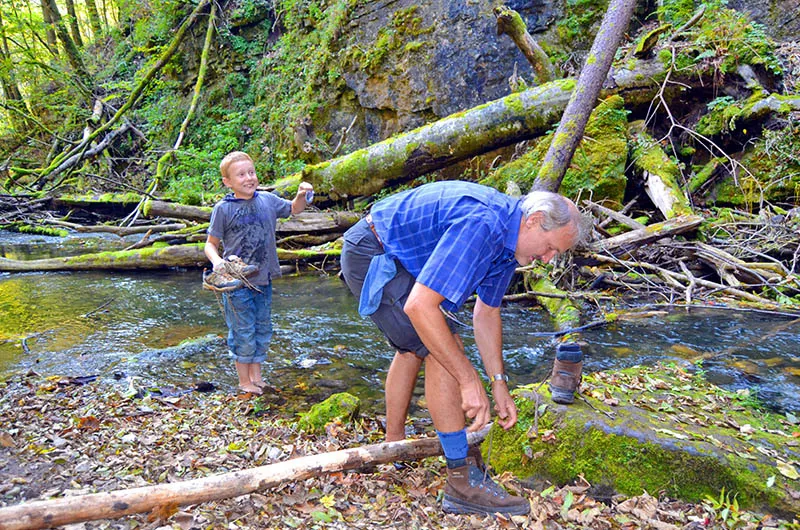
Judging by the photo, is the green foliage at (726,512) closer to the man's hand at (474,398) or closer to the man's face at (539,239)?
the man's hand at (474,398)

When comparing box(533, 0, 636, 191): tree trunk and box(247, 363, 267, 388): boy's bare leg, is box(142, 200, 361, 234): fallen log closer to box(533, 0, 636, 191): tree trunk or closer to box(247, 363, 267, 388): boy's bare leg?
box(533, 0, 636, 191): tree trunk

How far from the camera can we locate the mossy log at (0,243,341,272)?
28.2ft

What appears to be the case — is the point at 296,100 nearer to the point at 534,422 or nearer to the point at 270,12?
the point at 270,12

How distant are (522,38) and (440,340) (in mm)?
8007

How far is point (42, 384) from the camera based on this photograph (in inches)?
171

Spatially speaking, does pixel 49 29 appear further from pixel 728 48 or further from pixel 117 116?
pixel 728 48

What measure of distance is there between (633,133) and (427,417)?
6.43 m

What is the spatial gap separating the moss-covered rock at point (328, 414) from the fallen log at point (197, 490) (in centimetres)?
89

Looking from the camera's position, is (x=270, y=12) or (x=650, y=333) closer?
(x=650, y=333)

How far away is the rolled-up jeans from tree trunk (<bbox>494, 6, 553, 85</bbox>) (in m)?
6.55

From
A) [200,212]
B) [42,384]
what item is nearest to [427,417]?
[42,384]

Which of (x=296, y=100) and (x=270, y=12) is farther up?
(x=270, y=12)

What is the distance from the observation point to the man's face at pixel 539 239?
2.38 m

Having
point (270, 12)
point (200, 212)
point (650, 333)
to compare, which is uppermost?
point (270, 12)
